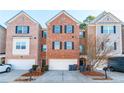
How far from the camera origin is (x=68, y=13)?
30641mm

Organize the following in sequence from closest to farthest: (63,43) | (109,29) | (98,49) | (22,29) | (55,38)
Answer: (98,49)
(109,29)
(63,43)
(55,38)
(22,29)

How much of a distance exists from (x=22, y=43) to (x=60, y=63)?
20.2ft

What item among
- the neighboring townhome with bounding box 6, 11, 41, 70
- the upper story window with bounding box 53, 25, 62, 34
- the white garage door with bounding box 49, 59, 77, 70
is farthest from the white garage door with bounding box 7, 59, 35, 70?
the upper story window with bounding box 53, 25, 62, 34

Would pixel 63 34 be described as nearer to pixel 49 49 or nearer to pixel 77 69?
pixel 49 49

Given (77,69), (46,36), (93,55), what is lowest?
(77,69)

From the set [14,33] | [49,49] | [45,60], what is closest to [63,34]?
[49,49]

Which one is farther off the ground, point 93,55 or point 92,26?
point 92,26

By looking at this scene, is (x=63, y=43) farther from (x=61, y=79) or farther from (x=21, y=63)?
(x=61, y=79)

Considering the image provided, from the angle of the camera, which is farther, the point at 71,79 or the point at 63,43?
the point at 63,43

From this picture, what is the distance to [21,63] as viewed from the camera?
30.3m

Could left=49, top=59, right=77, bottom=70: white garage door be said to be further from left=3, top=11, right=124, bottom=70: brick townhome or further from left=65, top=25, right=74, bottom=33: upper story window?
left=65, top=25, right=74, bottom=33: upper story window

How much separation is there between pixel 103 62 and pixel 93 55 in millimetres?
2691

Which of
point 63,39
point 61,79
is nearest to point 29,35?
point 63,39

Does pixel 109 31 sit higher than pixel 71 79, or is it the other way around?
pixel 109 31
